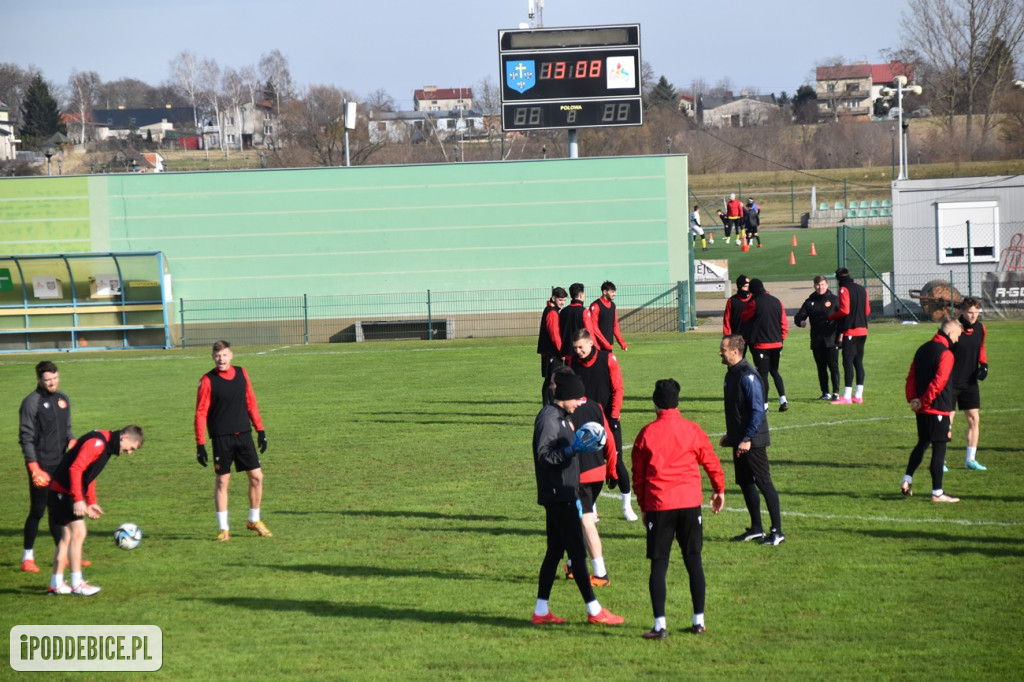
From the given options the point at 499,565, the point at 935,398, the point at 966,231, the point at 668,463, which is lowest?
the point at 499,565

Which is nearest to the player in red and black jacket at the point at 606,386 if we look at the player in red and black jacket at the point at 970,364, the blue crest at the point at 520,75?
the player in red and black jacket at the point at 970,364

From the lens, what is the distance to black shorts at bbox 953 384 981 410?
13000 millimetres

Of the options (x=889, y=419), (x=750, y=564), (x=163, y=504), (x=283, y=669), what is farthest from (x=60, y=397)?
(x=889, y=419)

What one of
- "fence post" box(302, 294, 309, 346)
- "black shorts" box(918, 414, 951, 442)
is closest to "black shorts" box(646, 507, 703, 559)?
"black shorts" box(918, 414, 951, 442)

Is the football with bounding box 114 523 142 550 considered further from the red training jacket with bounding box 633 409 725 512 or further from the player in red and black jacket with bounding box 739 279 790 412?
the player in red and black jacket with bounding box 739 279 790 412

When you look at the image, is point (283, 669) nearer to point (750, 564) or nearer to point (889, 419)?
point (750, 564)

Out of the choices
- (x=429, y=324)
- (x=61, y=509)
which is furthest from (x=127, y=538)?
(x=429, y=324)

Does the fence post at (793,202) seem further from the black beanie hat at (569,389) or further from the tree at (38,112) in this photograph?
the tree at (38,112)

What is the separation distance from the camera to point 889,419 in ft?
56.6

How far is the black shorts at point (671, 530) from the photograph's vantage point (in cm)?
791

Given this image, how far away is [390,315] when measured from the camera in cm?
3781

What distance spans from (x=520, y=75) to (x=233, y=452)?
87.5 feet

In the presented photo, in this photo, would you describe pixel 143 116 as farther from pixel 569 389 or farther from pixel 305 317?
pixel 569 389

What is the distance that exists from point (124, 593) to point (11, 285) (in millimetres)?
30572
